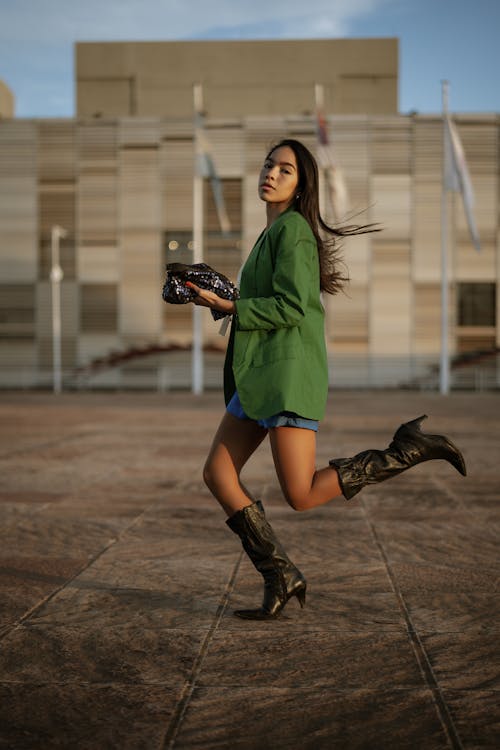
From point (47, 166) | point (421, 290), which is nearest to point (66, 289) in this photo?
point (47, 166)

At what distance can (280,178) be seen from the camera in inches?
144

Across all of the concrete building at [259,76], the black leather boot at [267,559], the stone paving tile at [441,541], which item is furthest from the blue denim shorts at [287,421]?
the concrete building at [259,76]

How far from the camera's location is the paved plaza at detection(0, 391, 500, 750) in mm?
2547

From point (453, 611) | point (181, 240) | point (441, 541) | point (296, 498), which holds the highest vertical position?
point (181, 240)

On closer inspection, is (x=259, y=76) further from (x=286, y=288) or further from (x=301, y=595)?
(x=301, y=595)

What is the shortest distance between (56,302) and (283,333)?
3108 centimetres

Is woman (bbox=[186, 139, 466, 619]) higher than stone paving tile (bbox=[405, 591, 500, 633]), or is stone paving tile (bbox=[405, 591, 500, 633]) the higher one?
woman (bbox=[186, 139, 466, 619])

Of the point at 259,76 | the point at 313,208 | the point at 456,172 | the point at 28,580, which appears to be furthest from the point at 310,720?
the point at 259,76

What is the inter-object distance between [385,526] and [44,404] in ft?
58.1

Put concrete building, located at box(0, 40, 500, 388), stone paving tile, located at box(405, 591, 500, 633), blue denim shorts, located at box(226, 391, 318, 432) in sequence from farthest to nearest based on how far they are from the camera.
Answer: concrete building, located at box(0, 40, 500, 388)
stone paving tile, located at box(405, 591, 500, 633)
blue denim shorts, located at box(226, 391, 318, 432)

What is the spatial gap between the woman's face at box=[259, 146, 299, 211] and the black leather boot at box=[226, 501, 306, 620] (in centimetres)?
113

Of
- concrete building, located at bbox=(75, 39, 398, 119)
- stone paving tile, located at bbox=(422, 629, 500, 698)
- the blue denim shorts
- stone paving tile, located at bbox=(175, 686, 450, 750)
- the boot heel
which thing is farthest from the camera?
concrete building, located at bbox=(75, 39, 398, 119)

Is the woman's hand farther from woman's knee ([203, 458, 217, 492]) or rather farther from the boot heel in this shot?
the boot heel

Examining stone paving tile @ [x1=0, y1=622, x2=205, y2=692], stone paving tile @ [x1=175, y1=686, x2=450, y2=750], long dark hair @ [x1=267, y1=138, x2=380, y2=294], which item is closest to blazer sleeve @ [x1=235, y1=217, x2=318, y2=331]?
long dark hair @ [x1=267, y1=138, x2=380, y2=294]
